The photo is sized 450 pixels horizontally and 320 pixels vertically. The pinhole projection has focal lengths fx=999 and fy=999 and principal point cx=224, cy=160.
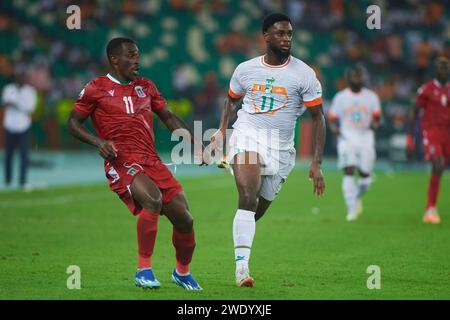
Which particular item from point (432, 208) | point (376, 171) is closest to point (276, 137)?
point (432, 208)

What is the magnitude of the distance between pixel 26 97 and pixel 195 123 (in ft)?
29.9

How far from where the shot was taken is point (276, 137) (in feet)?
34.0

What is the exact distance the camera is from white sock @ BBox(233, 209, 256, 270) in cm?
975

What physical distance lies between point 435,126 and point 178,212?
353 inches

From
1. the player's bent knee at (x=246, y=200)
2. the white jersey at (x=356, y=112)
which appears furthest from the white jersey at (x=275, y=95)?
the white jersey at (x=356, y=112)

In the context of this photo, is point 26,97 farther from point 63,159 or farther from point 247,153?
point 247,153

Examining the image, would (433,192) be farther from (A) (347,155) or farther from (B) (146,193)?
(B) (146,193)

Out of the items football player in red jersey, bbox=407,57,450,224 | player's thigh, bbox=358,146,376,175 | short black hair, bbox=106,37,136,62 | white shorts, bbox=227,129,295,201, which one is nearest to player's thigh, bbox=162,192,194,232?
white shorts, bbox=227,129,295,201

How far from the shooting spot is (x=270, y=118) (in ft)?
33.8

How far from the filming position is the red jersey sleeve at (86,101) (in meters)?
9.59

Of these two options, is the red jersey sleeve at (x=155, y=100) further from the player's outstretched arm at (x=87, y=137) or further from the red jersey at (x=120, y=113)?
the player's outstretched arm at (x=87, y=137)

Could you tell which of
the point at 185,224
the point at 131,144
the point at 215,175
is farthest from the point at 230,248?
the point at 215,175

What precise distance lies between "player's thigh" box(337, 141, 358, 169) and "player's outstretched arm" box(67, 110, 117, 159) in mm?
9256

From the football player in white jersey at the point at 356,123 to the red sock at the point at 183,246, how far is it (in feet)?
28.7
